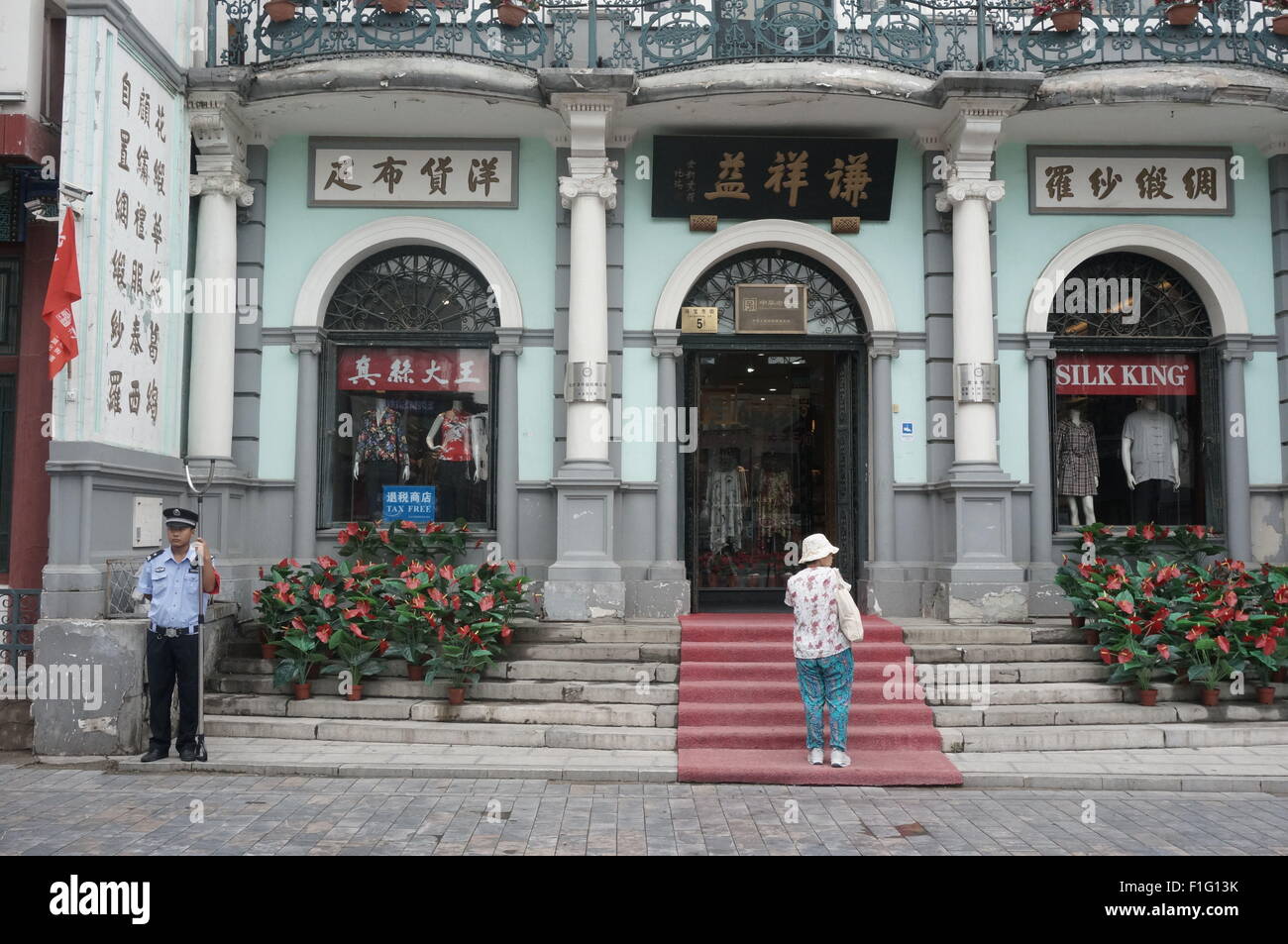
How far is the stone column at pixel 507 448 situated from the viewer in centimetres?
1118

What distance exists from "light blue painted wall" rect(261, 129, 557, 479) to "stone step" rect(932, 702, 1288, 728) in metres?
5.12

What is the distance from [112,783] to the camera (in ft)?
24.8

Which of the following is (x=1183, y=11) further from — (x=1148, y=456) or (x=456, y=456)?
(x=456, y=456)

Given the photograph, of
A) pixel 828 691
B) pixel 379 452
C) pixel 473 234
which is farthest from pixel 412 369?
pixel 828 691

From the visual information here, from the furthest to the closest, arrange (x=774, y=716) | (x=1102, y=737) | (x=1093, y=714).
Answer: (x=1093, y=714)
(x=774, y=716)
(x=1102, y=737)

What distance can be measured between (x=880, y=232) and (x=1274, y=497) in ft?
16.9

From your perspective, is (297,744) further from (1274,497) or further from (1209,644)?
(1274,497)

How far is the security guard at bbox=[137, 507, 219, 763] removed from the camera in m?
8.00

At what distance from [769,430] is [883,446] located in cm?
182

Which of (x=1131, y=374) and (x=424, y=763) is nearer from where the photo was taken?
(x=424, y=763)

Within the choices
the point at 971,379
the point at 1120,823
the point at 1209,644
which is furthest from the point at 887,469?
the point at 1120,823

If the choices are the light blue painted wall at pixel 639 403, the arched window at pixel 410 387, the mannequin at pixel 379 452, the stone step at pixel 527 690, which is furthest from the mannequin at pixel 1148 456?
the mannequin at pixel 379 452

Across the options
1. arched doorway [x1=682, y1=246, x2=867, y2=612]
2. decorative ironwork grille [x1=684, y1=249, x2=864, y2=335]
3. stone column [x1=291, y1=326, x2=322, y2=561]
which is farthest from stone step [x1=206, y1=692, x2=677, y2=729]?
decorative ironwork grille [x1=684, y1=249, x2=864, y2=335]

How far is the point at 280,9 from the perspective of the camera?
10750 millimetres
